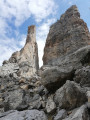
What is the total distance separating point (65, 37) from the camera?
82.5ft

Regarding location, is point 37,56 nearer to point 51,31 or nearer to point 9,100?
point 51,31

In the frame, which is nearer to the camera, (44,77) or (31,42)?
(44,77)

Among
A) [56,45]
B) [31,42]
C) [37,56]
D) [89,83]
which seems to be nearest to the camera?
[89,83]

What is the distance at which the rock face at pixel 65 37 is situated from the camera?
77.5 feet

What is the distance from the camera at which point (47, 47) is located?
88.2 ft

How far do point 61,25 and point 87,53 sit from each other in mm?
20896

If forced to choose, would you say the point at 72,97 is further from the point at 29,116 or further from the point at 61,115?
the point at 29,116

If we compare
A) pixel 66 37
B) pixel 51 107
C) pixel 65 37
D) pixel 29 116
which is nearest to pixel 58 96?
pixel 51 107

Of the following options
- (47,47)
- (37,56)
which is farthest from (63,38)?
(37,56)

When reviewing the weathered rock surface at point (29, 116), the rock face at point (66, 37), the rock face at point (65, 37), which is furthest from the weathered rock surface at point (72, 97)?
the rock face at point (65, 37)

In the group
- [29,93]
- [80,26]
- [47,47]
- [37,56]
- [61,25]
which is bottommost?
[29,93]

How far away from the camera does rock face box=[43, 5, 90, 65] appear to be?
2362 cm

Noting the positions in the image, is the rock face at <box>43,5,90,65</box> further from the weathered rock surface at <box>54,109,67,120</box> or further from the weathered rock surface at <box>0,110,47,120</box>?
the weathered rock surface at <box>54,109,67,120</box>

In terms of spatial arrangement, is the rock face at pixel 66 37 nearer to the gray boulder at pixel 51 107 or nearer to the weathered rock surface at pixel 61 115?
the gray boulder at pixel 51 107
